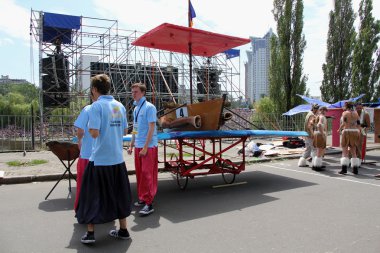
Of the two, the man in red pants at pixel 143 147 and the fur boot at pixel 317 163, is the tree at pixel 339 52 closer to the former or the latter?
the fur boot at pixel 317 163

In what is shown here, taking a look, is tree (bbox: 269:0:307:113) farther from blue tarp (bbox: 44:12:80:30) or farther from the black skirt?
the black skirt

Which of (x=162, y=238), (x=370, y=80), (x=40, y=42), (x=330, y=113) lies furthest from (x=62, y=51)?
(x=370, y=80)

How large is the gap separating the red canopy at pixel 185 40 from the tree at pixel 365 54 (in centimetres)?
2100

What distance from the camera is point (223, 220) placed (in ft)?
15.8

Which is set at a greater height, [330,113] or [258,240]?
[330,113]

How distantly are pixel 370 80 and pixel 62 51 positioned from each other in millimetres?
22509

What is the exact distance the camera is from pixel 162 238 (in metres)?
4.11

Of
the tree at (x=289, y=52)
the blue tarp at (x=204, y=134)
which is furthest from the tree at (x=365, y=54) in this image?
the blue tarp at (x=204, y=134)

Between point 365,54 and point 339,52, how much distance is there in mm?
1812

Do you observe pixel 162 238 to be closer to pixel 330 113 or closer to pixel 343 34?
pixel 330 113

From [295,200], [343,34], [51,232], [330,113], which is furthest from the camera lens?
[343,34]

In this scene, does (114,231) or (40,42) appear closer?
(114,231)

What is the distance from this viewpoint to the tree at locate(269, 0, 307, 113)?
23.6 meters

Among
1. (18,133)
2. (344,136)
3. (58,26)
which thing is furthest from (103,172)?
(58,26)
